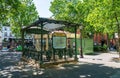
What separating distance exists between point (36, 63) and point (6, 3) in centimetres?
632

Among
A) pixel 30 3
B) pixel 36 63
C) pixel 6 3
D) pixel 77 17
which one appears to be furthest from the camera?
pixel 30 3

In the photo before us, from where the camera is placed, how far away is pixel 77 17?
1715 inches

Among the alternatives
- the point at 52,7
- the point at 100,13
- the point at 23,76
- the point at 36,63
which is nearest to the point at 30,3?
the point at 52,7

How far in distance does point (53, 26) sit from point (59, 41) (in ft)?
5.21

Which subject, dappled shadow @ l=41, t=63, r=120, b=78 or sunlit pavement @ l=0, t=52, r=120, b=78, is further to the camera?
sunlit pavement @ l=0, t=52, r=120, b=78

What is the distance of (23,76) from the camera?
12617 millimetres

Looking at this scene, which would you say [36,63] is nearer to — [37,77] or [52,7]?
[37,77]

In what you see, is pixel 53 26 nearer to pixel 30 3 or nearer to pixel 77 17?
pixel 77 17

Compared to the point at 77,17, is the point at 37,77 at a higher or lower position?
lower

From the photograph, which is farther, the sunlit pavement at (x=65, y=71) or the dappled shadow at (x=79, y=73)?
the sunlit pavement at (x=65, y=71)

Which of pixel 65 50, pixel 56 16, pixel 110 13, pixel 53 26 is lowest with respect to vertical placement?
pixel 65 50

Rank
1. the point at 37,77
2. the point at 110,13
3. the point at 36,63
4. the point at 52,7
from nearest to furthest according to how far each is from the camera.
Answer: the point at 37,77 → the point at 36,63 → the point at 110,13 → the point at 52,7

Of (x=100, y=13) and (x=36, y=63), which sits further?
(x=100, y=13)

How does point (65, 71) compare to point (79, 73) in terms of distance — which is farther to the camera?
point (65, 71)
